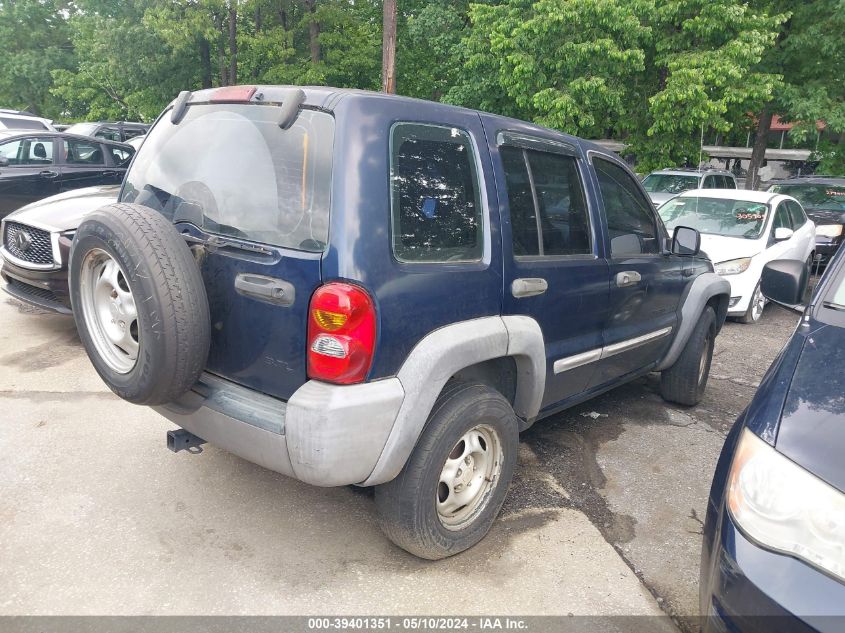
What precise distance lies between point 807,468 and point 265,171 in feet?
7.08

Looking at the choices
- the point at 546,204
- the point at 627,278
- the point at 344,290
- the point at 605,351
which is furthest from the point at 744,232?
the point at 344,290

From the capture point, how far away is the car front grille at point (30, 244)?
5.22m

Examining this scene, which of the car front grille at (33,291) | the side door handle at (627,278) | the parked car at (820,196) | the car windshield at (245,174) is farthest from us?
the parked car at (820,196)

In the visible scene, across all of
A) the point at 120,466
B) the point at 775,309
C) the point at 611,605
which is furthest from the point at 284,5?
the point at 611,605

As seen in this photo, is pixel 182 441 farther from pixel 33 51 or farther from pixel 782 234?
pixel 33 51

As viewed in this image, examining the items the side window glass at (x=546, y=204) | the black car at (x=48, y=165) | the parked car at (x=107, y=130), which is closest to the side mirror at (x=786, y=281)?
the side window glass at (x=546, y=204)

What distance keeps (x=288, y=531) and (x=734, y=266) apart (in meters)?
6.49

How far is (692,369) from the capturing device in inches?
189

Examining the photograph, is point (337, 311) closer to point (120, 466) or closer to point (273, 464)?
point (273, 464)

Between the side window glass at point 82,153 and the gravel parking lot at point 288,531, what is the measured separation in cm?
605

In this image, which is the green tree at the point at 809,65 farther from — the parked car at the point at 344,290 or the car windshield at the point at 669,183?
the parked car at the point at 344,290

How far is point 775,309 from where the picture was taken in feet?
29.7

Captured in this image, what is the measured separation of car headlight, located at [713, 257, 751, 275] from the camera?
24.8 feet

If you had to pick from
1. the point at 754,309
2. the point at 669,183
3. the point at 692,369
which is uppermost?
the point at 669,183
